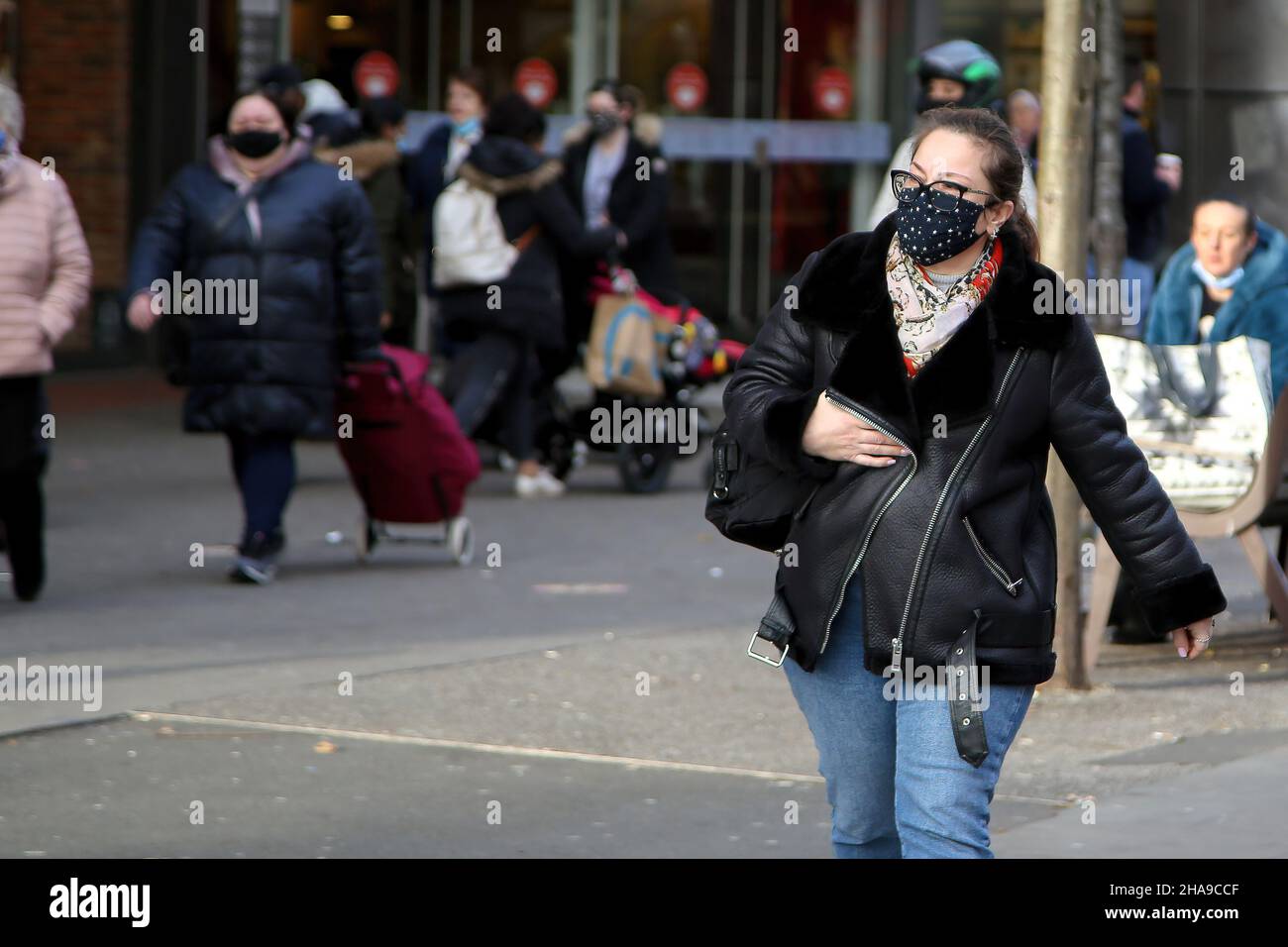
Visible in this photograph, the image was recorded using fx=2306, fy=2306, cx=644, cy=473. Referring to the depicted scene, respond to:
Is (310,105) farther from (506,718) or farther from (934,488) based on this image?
(934,488)

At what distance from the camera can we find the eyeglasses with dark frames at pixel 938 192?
3.91m

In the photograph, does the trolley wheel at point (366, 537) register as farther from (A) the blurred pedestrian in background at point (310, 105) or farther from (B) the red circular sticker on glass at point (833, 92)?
(B) the red circular sticker on glass at point (833, 92)

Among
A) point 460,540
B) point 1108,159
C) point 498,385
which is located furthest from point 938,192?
point 498,385

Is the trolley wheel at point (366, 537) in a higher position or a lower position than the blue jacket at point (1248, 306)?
lower

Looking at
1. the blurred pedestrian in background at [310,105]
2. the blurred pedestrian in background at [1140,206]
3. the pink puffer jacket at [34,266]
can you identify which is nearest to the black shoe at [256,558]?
the pink puffer jacket at [34,266]

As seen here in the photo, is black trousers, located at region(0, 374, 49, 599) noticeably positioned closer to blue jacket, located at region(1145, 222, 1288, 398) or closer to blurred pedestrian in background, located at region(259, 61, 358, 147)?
blurred pedestrian in background, located at region(259, 61, 358, 147)

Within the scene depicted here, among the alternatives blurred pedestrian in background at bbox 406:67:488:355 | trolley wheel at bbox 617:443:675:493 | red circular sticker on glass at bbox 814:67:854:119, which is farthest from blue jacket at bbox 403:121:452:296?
red circular sticker on glass at bbox 814:67:854:119

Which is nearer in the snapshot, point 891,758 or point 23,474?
point 891,758

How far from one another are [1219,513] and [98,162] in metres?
12.2

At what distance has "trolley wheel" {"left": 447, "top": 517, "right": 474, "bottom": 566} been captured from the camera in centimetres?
1028

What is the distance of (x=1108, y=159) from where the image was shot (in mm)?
8727

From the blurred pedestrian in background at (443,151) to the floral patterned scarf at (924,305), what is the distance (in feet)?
30.6

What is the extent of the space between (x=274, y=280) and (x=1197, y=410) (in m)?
3.76

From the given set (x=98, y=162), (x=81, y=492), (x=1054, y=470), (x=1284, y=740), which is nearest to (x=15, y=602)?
(x=81, y=492)
